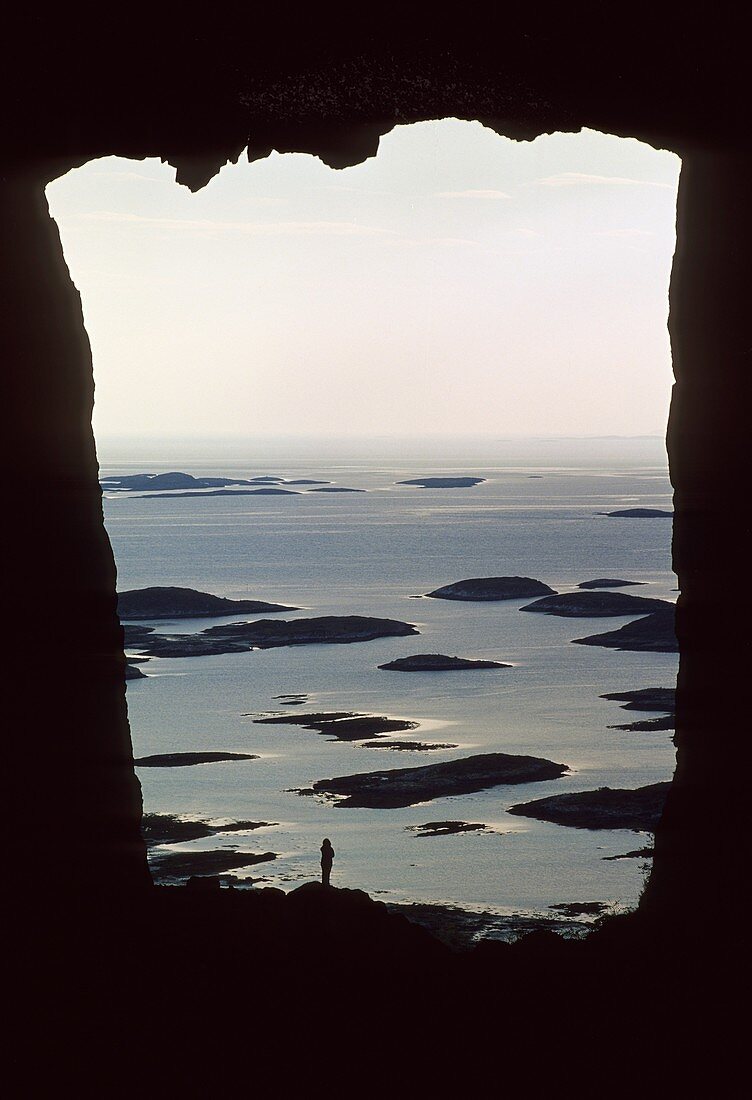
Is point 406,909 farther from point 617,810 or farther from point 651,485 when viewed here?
point 651,485

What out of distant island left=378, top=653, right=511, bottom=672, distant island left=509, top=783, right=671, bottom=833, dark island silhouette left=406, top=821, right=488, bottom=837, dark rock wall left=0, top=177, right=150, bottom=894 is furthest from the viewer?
distant island left=378, top=653, right=511, bottom=672

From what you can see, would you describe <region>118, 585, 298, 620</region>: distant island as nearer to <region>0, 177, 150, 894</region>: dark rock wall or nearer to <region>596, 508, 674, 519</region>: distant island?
<region>0, 177, 150, 894</region>: dark rock wall

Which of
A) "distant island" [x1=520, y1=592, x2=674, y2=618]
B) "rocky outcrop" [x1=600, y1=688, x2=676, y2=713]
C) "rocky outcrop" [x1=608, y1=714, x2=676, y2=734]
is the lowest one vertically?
"rocky outcrop" [x1=608, y1=714, x2=676, y2=734]

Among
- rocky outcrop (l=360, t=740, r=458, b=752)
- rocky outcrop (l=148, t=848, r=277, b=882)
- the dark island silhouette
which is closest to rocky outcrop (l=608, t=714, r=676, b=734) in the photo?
rocky outcrop (l=360, t=740, r=458, b=752)

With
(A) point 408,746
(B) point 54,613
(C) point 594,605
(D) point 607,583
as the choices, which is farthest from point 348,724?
(D) point 607,583

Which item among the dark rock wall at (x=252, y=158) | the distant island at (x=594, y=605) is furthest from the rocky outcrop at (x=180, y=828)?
the distant island at (x=594, y=605)

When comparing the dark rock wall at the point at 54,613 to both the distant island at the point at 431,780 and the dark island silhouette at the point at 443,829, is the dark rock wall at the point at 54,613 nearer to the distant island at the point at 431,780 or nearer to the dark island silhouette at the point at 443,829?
the dark island silhouette at the point at 443,829

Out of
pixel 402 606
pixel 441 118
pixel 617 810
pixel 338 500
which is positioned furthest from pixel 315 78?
pixel 338 500
